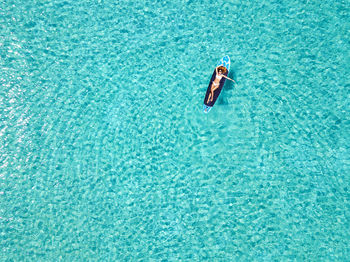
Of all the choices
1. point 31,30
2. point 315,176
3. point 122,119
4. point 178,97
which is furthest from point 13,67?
point 315,176

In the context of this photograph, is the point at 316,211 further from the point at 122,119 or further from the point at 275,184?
the point at 122,119

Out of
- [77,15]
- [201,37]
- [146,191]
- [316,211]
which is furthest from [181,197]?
[77,15]

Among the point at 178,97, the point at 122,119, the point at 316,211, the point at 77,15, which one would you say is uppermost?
the point at 77,15

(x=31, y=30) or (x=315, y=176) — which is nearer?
(x=315, y=176)

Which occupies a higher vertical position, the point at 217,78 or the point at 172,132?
the point at 217,78

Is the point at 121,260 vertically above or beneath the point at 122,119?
beneath

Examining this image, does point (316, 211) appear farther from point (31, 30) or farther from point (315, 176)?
point (31, 30)
